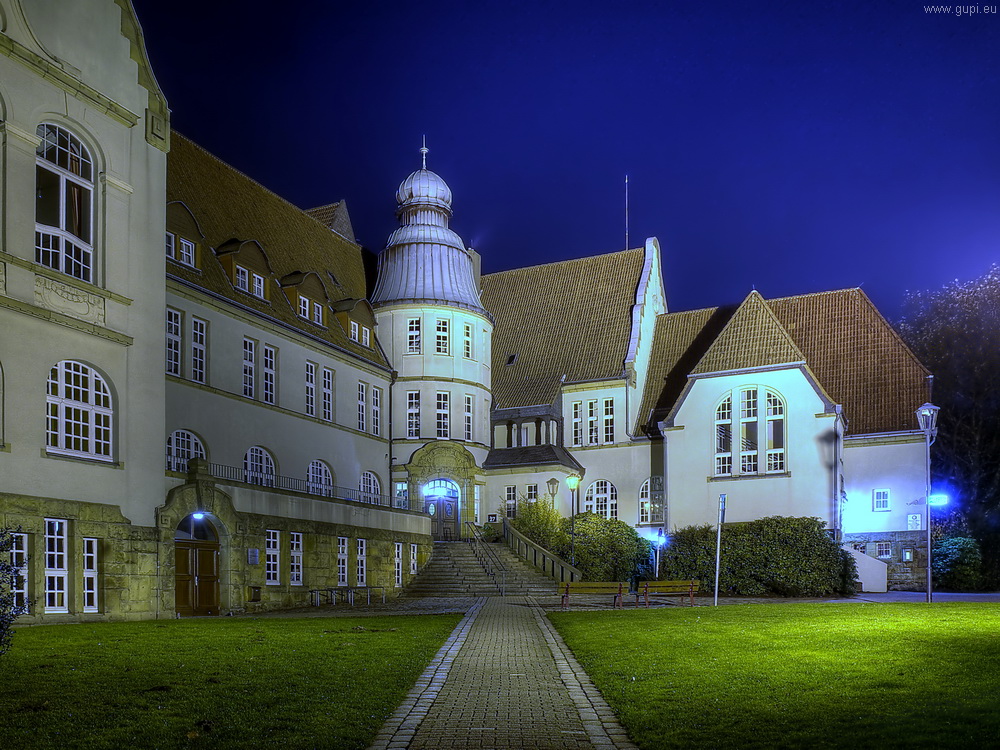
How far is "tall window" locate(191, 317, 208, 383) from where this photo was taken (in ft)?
117

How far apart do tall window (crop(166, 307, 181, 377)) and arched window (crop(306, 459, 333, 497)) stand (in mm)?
7989

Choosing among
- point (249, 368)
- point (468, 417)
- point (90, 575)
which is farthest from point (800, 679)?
point (468, 417)

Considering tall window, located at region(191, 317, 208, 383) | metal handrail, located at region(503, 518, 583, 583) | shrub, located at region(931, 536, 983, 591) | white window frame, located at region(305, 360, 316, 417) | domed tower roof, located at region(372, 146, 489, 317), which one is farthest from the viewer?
domed tower roof, located at region(372, 146, 489, 317)

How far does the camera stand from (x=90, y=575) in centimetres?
2656

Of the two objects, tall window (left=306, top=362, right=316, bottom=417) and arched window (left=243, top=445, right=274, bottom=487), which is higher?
tall window (left=306, top=362, right=316, bottom=417)

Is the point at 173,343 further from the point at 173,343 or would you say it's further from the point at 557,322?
the point at 557,322

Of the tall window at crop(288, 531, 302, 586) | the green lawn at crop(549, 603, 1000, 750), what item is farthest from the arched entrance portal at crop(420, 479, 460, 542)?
the green lawn at crop(549, 603, 1000, 750)

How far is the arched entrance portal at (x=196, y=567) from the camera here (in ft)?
98.2

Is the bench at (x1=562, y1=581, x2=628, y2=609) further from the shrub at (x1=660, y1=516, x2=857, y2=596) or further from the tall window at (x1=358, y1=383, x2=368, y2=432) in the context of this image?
the tall window at (x1=358, y1=383, x2=368, y2=432)

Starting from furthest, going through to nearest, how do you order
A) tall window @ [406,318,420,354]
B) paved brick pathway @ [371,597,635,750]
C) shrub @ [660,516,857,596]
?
tall window @ [406,318,420,354] → shrub @ [660,516,857,596] → paved brick pathway @ [371,597,635,750]

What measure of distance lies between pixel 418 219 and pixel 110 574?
2939 cm

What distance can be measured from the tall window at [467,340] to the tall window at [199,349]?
654 inches

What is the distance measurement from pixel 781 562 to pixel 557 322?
2196cm

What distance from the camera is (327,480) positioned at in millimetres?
42938
